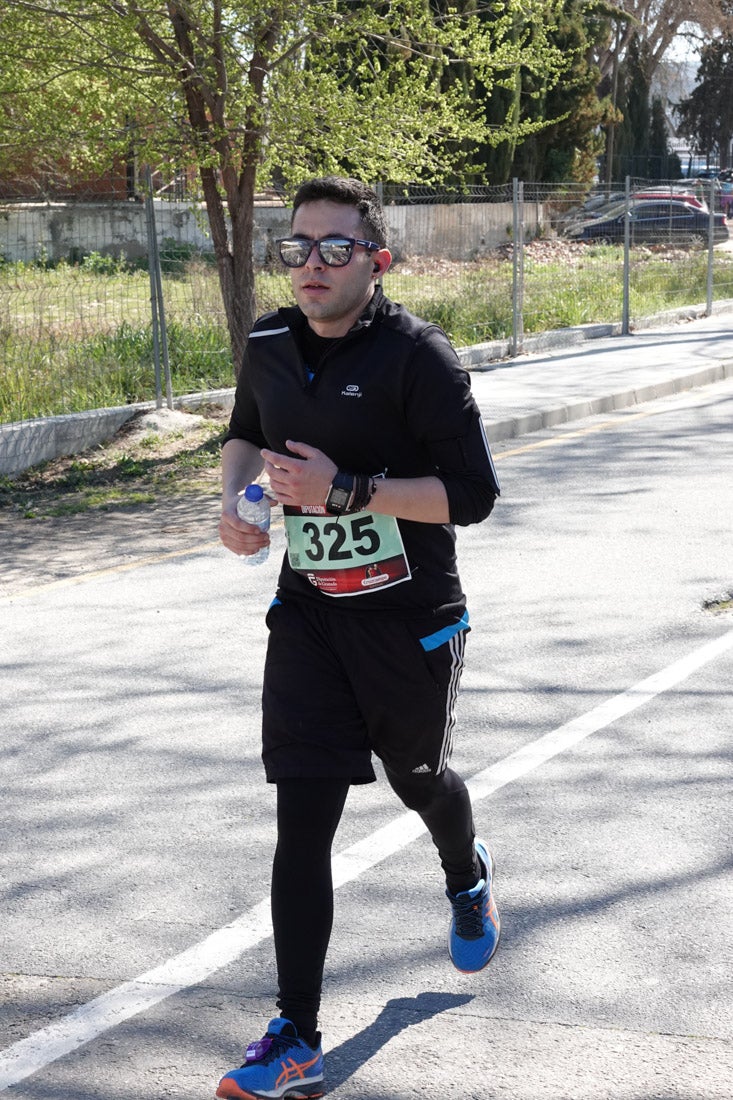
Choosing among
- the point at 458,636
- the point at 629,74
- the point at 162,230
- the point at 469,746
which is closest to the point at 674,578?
the point at 469,746

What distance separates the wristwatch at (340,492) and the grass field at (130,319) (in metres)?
8.88

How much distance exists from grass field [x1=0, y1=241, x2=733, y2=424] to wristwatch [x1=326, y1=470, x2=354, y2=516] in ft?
29.1

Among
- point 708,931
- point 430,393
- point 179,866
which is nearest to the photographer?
point 430,393

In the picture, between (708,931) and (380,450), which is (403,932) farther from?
(380,450)

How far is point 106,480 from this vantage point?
11.2 metres

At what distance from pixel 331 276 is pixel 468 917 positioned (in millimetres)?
1539

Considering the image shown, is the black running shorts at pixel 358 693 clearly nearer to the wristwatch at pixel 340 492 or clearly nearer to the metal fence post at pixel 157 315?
the wristwatch at pixel 340 492

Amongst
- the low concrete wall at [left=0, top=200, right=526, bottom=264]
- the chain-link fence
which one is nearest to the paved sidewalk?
the chain-link fence

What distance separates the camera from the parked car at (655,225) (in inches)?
785

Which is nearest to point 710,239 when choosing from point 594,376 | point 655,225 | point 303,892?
point 655,225

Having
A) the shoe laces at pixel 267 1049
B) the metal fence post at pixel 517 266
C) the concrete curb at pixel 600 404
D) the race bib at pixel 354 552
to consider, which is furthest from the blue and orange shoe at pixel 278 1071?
the metal fence post at pixel 517 266

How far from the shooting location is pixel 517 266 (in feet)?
58.3

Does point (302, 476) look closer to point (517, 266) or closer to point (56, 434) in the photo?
point (56, 434)

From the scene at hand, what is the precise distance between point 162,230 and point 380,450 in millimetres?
10482
